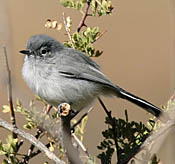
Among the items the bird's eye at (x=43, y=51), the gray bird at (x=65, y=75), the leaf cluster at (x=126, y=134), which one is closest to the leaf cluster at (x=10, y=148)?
the leaf cluster at (x=126, y=134)

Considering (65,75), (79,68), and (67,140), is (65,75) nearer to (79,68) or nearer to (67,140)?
(79,68)

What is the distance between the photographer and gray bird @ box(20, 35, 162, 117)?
2680 mm

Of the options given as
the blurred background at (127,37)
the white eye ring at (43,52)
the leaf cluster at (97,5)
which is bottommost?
the blurred background at (127,37)

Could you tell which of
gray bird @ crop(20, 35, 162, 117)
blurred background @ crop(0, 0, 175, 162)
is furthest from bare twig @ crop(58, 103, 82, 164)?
blurred background @ crop(0, 0, 175, 162)

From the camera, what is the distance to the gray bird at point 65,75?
8.79 ft

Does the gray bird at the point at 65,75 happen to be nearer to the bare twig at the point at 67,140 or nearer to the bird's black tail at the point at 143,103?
the bird's black tail at the point at 143,103

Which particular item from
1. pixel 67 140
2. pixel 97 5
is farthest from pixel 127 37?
pixel 67 140

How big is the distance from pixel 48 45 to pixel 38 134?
3.04ft

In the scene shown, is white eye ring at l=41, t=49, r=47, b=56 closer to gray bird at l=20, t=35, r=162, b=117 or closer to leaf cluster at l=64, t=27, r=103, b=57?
gray bird at l=20, t=35, r=162, b=117

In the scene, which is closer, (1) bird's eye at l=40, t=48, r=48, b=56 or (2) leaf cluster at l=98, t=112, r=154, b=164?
(2) leaf cluster at l=98, t=112, r=154, b=164

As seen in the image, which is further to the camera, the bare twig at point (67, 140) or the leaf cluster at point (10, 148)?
the leaf cluster at point (10, 148)

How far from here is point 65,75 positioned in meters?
2.75

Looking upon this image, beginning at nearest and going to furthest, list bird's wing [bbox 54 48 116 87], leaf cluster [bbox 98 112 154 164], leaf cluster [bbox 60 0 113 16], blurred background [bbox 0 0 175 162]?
leaf cluster [bbox 98 112 154 164]
leaf cluster [bbox 60 0 113 16]
bird's wing [bbox 54 48 116 87]
blurred background [bbox 0 0 175 162]

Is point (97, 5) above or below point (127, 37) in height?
above
